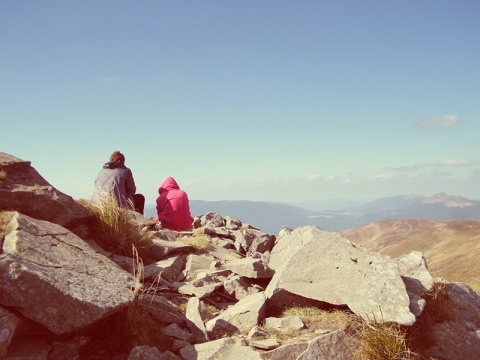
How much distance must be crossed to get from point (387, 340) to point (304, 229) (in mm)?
4720

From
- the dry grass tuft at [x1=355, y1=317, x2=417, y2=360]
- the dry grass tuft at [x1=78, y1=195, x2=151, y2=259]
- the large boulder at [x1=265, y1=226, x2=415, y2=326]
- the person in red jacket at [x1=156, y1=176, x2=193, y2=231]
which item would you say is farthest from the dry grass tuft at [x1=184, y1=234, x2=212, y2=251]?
the dry grass tuft at [x1=355, y1=317, x2=417, y2=360]

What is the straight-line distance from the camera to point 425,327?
6.68 m

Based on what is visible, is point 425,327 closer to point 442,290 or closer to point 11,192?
point 442,290

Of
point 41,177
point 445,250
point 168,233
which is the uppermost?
point 41,177

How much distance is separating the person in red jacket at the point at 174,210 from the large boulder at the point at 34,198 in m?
6.56

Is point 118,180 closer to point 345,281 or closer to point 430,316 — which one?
point 345,281

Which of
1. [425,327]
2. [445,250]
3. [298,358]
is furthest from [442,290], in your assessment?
[445,250]

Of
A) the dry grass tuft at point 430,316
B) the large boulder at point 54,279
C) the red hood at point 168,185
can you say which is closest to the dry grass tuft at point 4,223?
the large boulder at point 54,279

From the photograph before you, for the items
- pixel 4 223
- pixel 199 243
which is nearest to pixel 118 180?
pixel 199 243

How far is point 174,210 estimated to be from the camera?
1531 centimetres

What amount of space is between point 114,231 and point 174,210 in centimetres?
648

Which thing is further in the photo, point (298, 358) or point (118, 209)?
point (118, 209)

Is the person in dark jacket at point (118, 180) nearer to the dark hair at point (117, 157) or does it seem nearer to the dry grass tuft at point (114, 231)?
the dark hair at point (117, 157)

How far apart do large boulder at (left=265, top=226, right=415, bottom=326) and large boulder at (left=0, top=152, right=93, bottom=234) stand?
477 cm
